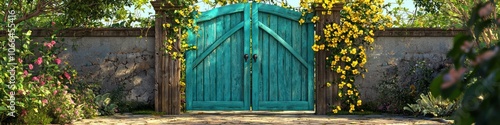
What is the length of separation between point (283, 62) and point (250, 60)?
0.45 meters

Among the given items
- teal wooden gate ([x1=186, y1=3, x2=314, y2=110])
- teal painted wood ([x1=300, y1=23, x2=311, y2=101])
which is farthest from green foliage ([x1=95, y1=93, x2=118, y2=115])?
teal painted wood ([x1=300, y1=23, x2=311, y2=101])

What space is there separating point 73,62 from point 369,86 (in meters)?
4.15

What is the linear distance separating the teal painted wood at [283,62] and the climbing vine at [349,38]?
249 mm

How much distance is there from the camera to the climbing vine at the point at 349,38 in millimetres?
8617

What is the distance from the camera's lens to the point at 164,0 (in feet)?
28.5

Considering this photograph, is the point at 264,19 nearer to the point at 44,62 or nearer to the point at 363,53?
the point at 363,53

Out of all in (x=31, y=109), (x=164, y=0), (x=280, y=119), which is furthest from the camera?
(x=164, y=0)

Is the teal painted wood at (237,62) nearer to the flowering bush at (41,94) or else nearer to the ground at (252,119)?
the ground at (252,119)

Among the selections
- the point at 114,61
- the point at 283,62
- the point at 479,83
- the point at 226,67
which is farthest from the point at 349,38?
the point at 479,83

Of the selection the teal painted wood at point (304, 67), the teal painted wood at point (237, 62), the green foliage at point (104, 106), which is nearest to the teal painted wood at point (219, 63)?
the teal painted wood at point (237, 62)

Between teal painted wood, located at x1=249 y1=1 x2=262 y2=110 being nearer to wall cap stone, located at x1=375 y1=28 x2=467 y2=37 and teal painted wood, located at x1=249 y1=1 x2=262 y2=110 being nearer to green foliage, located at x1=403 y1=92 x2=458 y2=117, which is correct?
wall cap stone, located at x1=375 y1=28 x2=467 y2=37

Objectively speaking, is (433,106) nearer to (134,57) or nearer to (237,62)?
(237,62)

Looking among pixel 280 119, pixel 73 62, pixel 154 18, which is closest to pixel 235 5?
pixel 154 18

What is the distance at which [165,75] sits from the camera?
28.6ft
